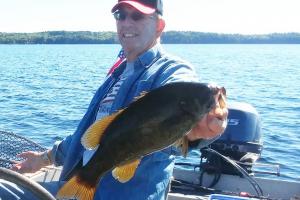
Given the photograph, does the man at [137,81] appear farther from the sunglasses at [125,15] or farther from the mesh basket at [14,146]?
the mesh basket at [14,146]

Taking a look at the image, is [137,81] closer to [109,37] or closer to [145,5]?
[145,5]

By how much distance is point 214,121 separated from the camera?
2.62m

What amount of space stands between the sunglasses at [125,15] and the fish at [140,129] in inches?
46.4

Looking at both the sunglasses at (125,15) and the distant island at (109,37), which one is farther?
the distant island at (109,37)

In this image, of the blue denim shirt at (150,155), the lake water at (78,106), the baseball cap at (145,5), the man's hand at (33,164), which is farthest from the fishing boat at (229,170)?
the lake water at (78,106)

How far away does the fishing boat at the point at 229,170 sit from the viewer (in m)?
5.95

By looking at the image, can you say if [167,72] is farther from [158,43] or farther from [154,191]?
[154,191]

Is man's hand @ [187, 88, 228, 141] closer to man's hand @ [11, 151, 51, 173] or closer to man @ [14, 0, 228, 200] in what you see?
man @ [14, 0, 228, 200]

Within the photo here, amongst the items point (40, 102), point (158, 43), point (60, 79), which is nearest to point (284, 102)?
point (40, 102)

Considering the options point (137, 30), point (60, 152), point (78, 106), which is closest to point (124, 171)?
point (137, 30)

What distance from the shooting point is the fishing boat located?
5953 mm

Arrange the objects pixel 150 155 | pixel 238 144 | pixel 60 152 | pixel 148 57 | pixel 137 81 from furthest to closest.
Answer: pixel 238 144, pixel 60 152, pixel 148 57, pixel 137 81, pixel 150 155

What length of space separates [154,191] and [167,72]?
0.78 meters

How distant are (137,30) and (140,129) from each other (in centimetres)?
125
